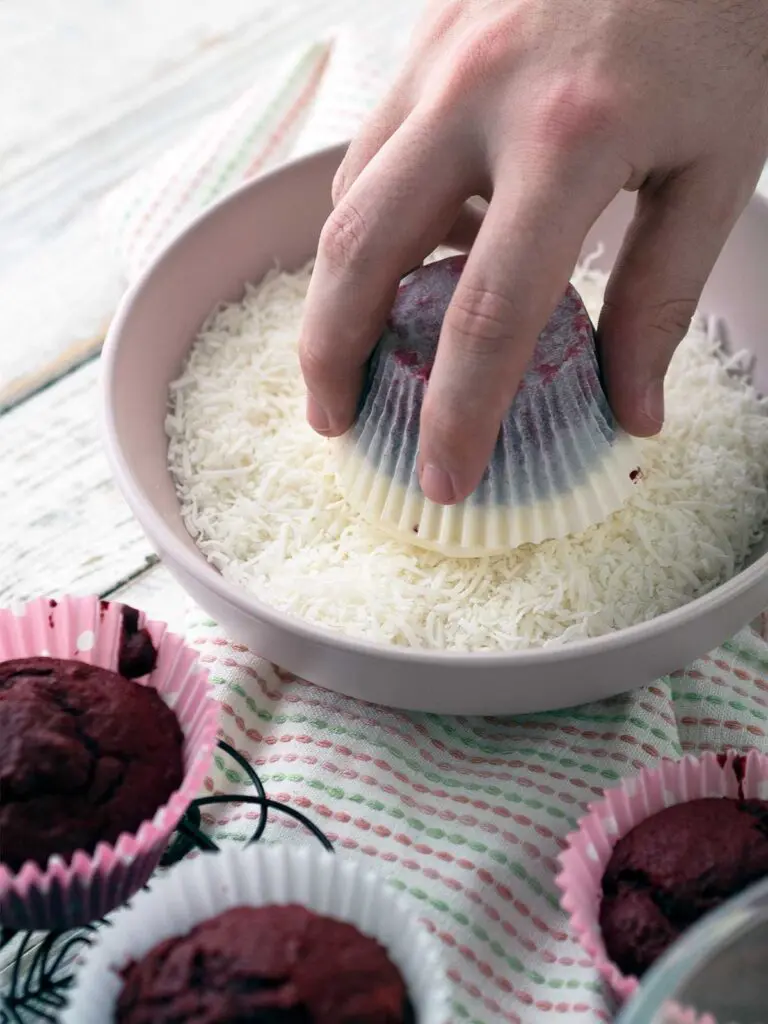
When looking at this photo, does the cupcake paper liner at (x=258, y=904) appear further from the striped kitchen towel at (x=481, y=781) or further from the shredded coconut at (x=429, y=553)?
the shredded coconut at (x=429, y=553)

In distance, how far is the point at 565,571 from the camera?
1.20 meters

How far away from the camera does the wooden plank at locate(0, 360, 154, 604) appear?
4.72 ft

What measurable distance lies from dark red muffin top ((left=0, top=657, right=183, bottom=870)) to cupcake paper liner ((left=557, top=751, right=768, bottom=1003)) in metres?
0.32

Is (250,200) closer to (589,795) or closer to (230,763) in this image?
(230,763)

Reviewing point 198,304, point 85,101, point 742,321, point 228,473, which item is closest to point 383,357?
point 228,473

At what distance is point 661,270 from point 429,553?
0.34 m

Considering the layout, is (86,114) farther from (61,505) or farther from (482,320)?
(482,320)

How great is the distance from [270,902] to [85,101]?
1.53 metres

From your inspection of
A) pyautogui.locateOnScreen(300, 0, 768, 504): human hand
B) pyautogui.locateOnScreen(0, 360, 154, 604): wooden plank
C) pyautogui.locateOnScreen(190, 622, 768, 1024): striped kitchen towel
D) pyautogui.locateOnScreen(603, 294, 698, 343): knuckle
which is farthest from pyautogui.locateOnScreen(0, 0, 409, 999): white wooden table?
pyautogui.locateOnScreen(603, 294, 698, 343): knuckle

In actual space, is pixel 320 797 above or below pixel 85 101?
below

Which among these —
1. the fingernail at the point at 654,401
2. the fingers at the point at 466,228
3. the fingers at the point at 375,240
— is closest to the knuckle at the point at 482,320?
the fingers at the point at 375,240

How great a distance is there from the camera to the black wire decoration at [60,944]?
3.31 ft

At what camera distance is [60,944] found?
1064mm

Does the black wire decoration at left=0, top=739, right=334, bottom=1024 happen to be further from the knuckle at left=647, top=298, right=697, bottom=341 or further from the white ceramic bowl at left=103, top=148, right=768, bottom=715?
the knuckle at left=647, top=298, right=697, bottom=341
